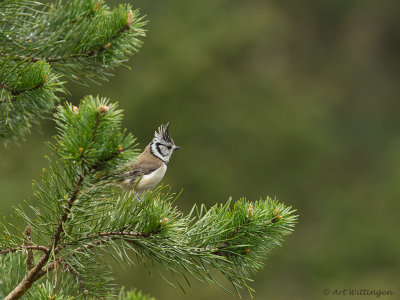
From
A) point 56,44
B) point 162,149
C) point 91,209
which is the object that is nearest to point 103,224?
point 91,209

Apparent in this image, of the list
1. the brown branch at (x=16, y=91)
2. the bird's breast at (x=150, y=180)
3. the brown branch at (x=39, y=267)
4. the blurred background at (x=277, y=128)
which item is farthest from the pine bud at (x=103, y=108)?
the blurred background at (x=277, y=128)

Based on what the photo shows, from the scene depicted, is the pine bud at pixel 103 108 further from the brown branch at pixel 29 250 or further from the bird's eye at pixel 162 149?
the bird's eye at pixel 162 149

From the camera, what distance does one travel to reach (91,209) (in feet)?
6.66

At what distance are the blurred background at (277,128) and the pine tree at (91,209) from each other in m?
7.68

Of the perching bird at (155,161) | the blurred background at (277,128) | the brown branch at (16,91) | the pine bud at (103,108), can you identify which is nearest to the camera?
the pine bud at (103,108)

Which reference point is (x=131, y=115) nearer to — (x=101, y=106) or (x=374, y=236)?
(x=374, y=236)

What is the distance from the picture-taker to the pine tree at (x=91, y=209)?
184 centimetres

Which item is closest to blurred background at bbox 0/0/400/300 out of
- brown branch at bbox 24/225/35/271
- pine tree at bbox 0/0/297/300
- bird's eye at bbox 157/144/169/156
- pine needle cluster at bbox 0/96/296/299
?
bird's eye at bbox 157/144/169/156

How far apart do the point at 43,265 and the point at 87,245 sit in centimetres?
17

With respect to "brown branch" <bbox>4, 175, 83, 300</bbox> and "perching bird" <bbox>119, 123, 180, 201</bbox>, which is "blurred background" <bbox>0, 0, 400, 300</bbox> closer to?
"perching bird" <bbox>119, 123, 180, 201</bbox>

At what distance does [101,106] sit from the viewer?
1.76 m

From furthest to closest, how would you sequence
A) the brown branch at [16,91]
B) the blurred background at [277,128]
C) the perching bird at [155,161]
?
the blurred background at [277,128], the perching bird at [155,161], the brown branch at [16,91]

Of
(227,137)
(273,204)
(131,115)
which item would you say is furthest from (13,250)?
(227,137)

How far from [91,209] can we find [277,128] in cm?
1055
